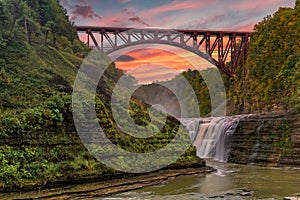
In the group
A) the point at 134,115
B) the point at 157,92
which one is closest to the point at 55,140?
the point at 134,115

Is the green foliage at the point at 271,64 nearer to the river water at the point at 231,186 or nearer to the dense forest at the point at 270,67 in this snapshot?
the dense forest at the point at 270,67

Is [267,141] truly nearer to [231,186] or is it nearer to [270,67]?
[231,186]

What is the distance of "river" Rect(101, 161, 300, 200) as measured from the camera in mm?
13127

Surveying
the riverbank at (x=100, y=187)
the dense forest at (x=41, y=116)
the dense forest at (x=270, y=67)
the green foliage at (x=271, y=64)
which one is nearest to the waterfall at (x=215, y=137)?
the dense forest at (x=41, y=116)

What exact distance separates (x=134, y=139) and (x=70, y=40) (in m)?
11.7

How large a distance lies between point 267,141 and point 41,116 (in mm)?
13029

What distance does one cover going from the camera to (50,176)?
13273 millimetres

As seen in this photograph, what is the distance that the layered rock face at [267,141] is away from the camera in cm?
2127

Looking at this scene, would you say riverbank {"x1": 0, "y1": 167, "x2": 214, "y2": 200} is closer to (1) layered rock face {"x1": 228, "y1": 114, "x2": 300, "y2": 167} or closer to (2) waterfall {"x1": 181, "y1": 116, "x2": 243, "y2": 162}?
(1) layered rock face {"x1": 228, "y1": 114, "x2": 300, "y2": 167}

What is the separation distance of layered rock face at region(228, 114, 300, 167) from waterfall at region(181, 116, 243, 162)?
0.63 metres

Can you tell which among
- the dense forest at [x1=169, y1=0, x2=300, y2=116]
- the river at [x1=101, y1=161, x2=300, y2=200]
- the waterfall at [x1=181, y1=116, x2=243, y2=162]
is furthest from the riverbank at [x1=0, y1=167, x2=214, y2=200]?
the dense forest at [x1=169, y1=0, x2=300, y2=116]

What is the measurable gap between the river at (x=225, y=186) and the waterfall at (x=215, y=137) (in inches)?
246

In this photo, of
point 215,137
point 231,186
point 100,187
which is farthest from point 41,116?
point 215,137

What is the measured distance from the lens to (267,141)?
22.8 meters
